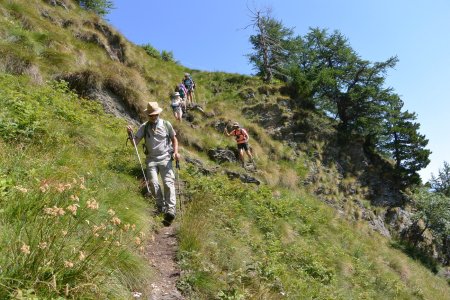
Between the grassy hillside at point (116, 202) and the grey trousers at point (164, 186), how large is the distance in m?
0.27

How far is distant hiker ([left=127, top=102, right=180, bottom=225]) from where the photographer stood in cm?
809

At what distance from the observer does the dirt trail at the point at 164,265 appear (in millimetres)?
5047

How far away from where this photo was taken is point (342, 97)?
2970 centimetres

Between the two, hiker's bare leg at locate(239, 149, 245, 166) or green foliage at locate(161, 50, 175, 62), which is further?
green foliage at locate(161, 50, 175, 62)

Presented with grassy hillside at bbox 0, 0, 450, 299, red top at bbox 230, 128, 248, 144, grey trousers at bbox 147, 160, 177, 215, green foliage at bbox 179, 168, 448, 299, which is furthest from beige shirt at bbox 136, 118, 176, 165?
red top at bbox 230, 128, 248, 144

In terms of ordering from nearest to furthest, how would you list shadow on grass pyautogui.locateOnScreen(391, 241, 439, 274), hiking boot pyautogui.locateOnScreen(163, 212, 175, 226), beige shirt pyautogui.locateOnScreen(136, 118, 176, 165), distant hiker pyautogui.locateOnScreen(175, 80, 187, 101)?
hiking boot pyautogui.locateOnScreen(163, 212, 175, 226) < beige shirt pyautogui.locateOnScreen(136, 118, 176, 165) < distant hiker pyautogui.locateOnScreen(175, 80, 187, 101) < shadow on grass pyautogui.locateOnScreen(391, 241, 439, 274)

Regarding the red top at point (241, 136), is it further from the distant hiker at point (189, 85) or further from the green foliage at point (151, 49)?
the green foliage at point (151, 49)

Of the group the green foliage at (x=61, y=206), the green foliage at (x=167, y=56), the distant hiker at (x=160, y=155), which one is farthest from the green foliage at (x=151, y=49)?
the distant hiker at (x=160, y=155)

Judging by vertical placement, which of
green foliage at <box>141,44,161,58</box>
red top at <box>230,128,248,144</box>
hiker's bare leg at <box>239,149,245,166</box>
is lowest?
hiker's bare leg at <box>239,149,245,166</box>

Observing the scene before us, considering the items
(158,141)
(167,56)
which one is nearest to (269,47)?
(167,56)

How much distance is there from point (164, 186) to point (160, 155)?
744 mm

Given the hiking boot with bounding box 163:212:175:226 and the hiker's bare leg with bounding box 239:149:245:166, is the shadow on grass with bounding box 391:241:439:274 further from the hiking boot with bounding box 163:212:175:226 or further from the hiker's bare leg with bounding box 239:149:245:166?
the hiking boot with bounding box 163:212:175:226

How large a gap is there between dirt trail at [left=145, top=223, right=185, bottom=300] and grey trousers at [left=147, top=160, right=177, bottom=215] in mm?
666

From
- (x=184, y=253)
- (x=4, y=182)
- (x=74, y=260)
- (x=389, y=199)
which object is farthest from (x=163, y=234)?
(x=389, y=199)
